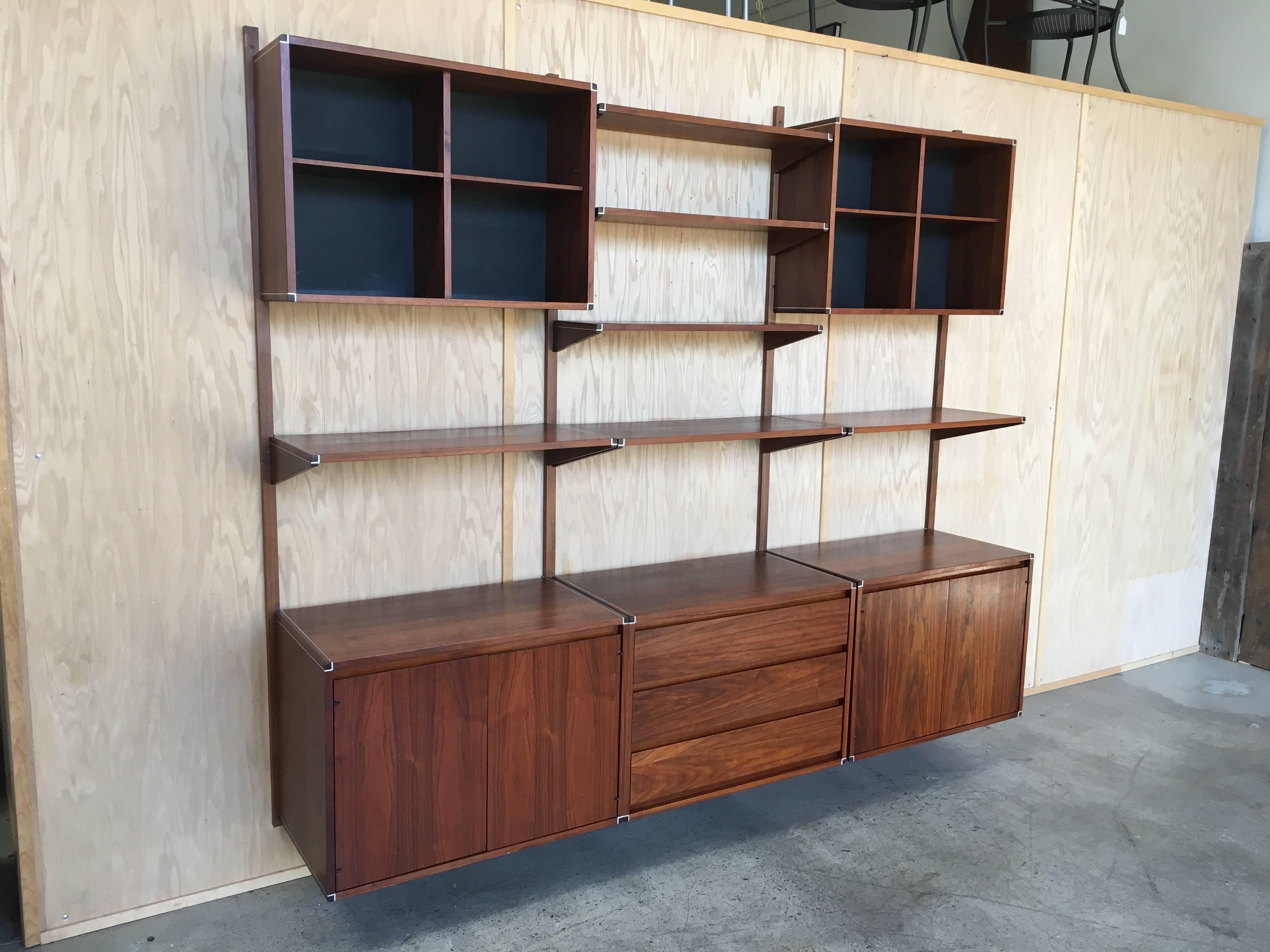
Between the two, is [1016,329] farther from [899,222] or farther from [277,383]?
[277,383]

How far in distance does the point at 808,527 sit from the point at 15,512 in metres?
2.34

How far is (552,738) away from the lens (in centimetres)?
250

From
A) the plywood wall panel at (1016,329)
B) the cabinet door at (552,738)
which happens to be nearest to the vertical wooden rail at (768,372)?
the plywood wall panel at (1016,329)

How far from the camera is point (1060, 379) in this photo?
3.94m

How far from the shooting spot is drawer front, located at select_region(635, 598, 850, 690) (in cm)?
264

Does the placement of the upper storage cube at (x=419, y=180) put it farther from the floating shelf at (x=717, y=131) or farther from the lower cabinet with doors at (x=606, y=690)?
the lower cabinet with doors at (x=606, y=690)

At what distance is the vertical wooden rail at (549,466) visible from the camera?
9.30 feet

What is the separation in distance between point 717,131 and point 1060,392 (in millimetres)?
1938

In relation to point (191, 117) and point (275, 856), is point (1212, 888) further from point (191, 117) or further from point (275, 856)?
point (191, 117)

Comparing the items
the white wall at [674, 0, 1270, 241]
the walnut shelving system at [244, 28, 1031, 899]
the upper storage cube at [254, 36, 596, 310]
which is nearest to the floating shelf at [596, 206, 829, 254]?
the walnut shelving system at [244, 28, 1031, 899]

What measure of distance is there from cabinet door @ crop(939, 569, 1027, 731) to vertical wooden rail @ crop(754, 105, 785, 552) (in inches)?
24.9

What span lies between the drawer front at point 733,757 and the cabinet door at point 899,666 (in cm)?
13

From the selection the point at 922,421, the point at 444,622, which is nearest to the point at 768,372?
the point at 922,421

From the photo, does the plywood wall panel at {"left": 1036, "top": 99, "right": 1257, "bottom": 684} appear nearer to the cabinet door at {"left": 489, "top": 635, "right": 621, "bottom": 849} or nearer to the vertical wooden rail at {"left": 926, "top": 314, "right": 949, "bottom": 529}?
the vertical wooden rail at {"left": 926, "top": 314, "right": 949, "bottom": 529}
